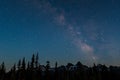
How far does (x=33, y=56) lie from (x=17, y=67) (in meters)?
19.6

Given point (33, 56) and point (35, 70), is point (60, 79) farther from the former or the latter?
point (33, 56)

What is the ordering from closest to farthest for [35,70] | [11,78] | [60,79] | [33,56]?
[11,78]
[60,79]
[35,70]
[33,56]

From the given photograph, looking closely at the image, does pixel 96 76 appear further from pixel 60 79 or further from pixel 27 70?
pixel 27 70

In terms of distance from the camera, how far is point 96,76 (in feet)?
449

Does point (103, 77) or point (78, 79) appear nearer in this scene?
point (78, 79)

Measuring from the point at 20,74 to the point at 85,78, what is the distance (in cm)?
4221

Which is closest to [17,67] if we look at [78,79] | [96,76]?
[78,79]

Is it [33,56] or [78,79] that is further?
[33,56]

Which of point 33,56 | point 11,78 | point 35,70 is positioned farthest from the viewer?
point 33,56

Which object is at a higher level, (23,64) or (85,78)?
(23,64)

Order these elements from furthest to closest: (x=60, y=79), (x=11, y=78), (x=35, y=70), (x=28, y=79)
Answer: (x=35, y=70), (x=60, y=79), (x=28, y=79), (x=11, y=78)

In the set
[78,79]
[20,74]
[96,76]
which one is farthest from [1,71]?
[96,76]

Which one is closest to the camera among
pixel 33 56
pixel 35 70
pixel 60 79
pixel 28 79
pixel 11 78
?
pixel 11 78

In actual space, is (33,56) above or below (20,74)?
above
